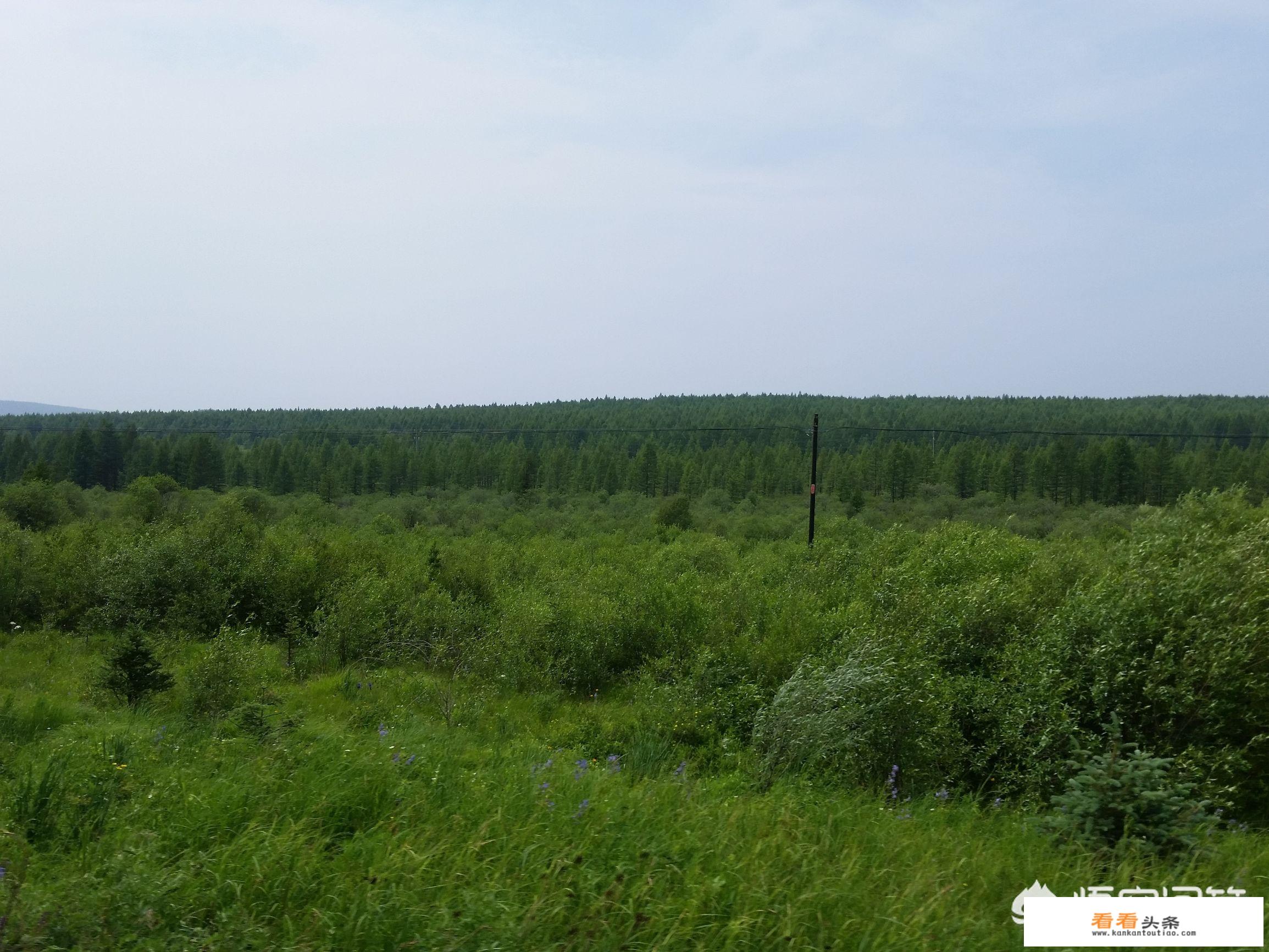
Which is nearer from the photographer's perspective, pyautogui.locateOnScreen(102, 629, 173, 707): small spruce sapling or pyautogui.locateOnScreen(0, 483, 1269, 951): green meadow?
pyautogui.locateOnScreen(0, 483, 1269, 951): green meadow

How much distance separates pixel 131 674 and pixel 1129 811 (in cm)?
1461

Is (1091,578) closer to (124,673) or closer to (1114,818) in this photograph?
(1114,818)

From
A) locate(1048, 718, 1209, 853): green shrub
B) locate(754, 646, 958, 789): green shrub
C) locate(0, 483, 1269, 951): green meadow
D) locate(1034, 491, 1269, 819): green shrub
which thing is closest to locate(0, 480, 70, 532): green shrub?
locate(0, 483, 1269, 951): green meadow

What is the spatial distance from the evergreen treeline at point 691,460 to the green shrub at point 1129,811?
44.6m

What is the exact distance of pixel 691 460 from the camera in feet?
265

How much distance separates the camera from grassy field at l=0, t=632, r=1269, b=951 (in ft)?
11.3

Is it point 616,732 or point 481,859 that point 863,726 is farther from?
point 616,732

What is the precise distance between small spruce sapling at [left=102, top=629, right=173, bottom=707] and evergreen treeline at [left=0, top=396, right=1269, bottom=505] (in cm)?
3941

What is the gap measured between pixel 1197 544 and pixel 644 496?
59.0 meters

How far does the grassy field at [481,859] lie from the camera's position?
3457 millimetres

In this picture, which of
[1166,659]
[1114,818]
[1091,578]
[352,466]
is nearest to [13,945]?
[1114,818]

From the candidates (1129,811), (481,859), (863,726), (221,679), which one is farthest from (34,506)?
(1129,811)

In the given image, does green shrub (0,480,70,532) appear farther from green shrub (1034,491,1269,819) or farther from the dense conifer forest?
green shrub (1034,491,1269,819)

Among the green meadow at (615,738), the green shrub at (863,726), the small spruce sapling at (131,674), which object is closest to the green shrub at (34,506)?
the green meadow at (615,738)
